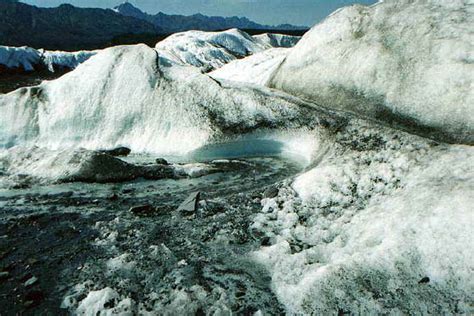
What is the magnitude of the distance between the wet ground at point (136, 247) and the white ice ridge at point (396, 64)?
111 inches

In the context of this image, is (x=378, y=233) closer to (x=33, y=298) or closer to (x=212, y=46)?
(x=33, y=298)

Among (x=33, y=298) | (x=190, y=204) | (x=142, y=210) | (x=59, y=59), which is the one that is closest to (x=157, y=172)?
(x=142, y=210)

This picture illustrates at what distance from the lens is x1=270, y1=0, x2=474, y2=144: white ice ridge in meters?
7.08

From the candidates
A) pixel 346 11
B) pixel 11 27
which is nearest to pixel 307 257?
pixel 346 11

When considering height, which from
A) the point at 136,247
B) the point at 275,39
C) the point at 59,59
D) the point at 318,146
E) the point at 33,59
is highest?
the point at 275,39

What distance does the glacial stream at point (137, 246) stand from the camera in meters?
4.07

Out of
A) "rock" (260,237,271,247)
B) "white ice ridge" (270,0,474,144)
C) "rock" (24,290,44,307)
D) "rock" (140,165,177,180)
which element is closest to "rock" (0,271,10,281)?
"rock" (24,290,44,307)

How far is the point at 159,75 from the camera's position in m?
10.3

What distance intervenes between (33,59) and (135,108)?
69172mm

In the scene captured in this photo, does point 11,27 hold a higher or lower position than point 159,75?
higher

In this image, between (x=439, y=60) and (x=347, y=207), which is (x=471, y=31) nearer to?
(x=439, y=60)

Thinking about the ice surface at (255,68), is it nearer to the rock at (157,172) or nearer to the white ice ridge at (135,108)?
the white ice ridge at (135,108)

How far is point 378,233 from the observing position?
4.65 meters

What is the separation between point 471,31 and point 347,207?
445 cm
